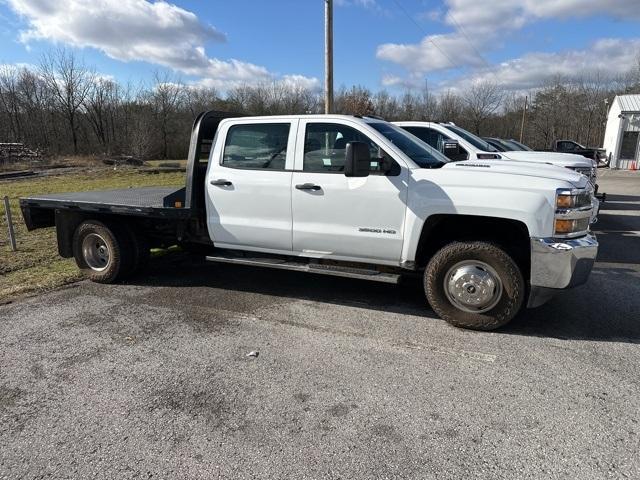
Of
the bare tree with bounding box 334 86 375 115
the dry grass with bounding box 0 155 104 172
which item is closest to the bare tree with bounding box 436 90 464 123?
the bare tree with bounding box 334 86 375 115

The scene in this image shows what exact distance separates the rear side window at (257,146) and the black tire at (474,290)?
1929 millimetres

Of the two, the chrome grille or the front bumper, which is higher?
the chrome grille

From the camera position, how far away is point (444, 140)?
9.13 m

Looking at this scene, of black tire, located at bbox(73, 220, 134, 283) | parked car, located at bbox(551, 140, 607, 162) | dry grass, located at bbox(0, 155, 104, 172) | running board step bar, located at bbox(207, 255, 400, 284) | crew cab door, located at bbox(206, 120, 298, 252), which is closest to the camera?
running board step bar, located at bbox(207, 255, 400, 284)

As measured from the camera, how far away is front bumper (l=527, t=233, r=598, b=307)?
4.05 m

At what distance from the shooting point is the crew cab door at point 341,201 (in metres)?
4.62

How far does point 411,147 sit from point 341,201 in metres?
0.97

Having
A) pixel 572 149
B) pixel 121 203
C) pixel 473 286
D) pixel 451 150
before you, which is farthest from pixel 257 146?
pixel 572 149

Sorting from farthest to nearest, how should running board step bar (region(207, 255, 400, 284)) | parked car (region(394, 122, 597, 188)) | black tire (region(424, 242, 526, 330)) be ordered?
parked car (region(394, 122, 597, 188)) → running board step bar (region(207, 255, 400, 284)) → black tire (region(424, 242, 526, 330))

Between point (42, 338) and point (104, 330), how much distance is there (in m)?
0.52

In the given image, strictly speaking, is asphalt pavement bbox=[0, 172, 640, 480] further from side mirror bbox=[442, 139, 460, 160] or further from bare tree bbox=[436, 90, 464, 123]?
bare tree bbox=[436, 90, 464, 123]

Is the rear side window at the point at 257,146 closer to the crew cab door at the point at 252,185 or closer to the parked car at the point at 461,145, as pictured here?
the crew cab door at the point at 252,185

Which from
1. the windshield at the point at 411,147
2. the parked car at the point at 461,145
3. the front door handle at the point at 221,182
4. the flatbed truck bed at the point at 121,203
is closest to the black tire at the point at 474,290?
the windshield at the point at 411,147

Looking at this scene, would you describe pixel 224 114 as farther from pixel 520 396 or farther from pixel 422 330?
pixel 520 396
